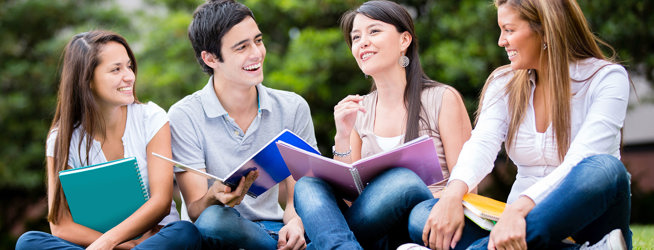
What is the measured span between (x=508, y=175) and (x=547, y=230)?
609 cm

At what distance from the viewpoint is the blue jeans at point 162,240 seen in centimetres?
242

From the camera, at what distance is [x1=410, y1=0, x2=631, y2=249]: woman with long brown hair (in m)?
1.94

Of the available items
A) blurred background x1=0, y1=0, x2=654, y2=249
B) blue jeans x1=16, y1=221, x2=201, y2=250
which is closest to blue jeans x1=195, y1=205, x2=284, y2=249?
blue jeans x1=16, y1=221, x2=201, y2=250

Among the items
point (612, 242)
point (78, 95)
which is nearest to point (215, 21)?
point (78, 95)

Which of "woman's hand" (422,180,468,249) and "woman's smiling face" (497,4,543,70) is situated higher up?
"woman's smiling face" (497,4,543,70)

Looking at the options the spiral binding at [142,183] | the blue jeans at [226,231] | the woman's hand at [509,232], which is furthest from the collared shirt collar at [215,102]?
the woman's hand at [509,232]

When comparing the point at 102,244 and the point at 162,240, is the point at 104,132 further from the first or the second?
the point at 162,240

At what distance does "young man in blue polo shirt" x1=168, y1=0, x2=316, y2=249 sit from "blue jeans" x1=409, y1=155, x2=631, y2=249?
123 centimetres

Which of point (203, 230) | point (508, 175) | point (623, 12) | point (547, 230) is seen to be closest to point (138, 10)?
point (508, 175)

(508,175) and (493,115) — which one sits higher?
(493,115)

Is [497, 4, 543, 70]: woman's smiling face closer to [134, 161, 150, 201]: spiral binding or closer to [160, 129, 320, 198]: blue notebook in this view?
[160, 129, 320, 198]: blue notebook

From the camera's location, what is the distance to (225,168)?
295 cm

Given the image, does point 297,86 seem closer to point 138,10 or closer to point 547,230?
point 138,10

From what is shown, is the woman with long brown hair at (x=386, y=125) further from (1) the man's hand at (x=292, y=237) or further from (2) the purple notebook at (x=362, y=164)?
(1) the man's hand at (x=292, y=237)
